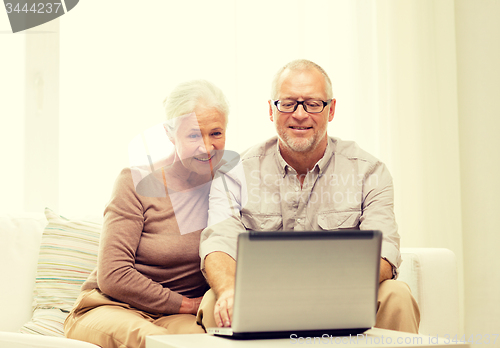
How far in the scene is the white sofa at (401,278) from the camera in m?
1.53

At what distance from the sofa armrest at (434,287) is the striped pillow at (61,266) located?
1.04m

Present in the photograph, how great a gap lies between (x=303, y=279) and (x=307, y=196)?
0.82 m

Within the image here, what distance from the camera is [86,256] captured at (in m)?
1.59

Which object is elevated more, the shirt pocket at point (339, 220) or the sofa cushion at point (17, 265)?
the shirt pocket at point (339, 220)

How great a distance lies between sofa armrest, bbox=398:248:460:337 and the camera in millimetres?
1537

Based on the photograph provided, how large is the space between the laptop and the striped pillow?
916 millimetres

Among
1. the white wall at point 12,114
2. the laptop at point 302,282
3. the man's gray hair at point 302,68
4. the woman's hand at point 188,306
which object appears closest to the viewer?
the laptop at point 302,282

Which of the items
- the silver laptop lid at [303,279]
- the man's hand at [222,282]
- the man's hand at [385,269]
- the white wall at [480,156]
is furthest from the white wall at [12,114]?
the white wall at [480,156]

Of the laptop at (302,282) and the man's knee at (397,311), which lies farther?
the man's knee at (397,311)

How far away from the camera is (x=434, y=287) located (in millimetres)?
1557

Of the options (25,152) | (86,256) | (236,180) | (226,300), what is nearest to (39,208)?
(25,152)

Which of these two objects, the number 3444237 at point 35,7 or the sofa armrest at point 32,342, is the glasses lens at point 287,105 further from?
the number 3444237 at point 35,7

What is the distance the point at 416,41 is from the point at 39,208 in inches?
82.9

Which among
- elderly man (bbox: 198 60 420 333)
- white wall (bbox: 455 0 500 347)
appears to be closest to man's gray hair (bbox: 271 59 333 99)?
elderly man (bbox: 198 60 420 333)
